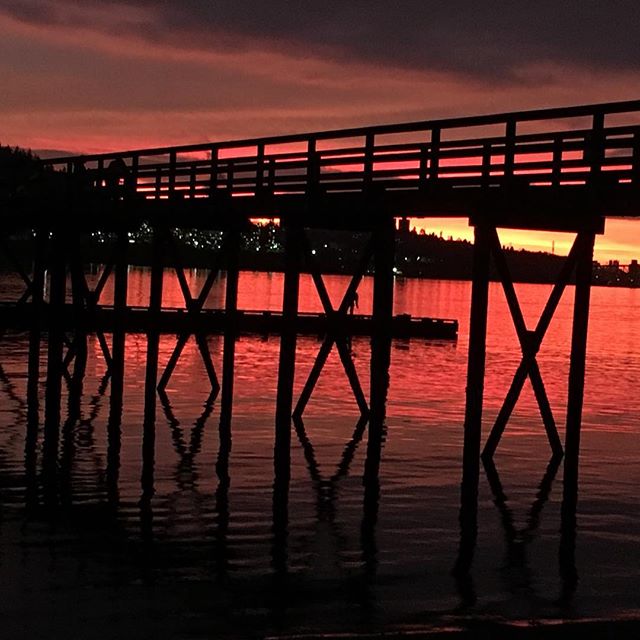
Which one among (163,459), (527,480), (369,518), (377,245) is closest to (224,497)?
(369,518)

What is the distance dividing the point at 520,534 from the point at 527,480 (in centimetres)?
505

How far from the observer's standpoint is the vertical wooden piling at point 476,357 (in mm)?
20594

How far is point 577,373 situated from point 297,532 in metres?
5.26

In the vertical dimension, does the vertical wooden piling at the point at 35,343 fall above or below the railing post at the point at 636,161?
below

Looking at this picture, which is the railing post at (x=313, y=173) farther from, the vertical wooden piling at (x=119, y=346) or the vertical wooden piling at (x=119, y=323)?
the vertical wooden piling at (x=119, y=323)

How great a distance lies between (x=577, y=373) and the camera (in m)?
20.4

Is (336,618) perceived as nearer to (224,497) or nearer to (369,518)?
(369,518)

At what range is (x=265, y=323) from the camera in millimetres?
64562

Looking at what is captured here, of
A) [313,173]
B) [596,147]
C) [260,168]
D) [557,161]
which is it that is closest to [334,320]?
[260,168]

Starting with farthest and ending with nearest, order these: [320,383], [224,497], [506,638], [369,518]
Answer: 1. [320,383]
2. [224,497]
3. [369,518]
4. [506,638]

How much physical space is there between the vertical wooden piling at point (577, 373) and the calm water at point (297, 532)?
1.97 ft

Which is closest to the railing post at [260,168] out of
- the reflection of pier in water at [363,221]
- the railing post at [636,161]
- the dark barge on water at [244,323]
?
the reflection of pier in water at [363,221]

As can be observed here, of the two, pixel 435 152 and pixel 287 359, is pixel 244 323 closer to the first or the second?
pixel 287 359

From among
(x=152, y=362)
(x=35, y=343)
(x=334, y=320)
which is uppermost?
(x=334, y=320)
